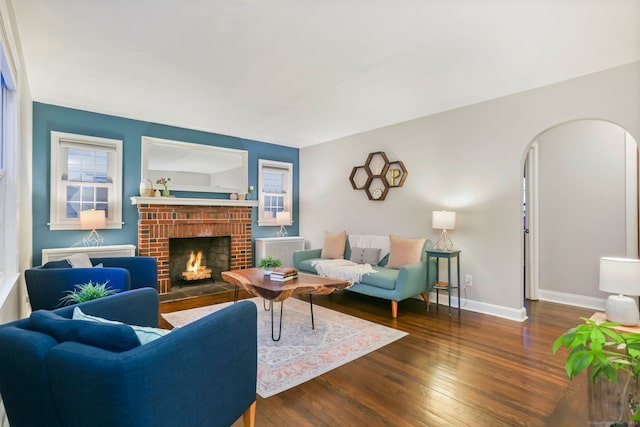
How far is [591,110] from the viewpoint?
10.1 feet

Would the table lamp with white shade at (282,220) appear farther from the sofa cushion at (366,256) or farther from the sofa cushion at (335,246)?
the sofa cushion at (366,256)

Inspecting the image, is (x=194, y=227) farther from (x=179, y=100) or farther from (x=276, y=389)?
(x=276, y=389)

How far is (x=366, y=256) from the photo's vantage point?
4574mm

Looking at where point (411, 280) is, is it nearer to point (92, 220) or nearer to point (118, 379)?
point (118, 379)

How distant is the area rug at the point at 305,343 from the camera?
7.55 feet

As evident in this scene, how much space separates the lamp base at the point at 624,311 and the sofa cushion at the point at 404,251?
1.99m

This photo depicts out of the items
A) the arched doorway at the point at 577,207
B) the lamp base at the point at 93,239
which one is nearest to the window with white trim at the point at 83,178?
the lamp base at the point at 93,239

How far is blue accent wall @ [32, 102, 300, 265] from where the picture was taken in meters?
3.92

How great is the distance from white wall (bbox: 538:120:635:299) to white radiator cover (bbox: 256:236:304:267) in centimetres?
384

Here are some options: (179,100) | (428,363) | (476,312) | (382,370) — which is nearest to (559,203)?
(476,312)

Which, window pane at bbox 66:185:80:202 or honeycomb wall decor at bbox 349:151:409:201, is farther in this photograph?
honeycomb wall decor at bbox 349:151:409:201

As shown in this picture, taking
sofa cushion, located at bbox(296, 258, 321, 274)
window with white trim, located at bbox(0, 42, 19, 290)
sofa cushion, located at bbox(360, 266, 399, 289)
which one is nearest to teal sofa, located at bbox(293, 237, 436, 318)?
sofa cushion, located at bbox(360, 266, 399, 289)

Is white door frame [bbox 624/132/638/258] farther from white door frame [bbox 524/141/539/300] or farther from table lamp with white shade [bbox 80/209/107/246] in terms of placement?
table lamp with white shade [bbox 80/209/107/246]

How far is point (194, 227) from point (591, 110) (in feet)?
16.6
